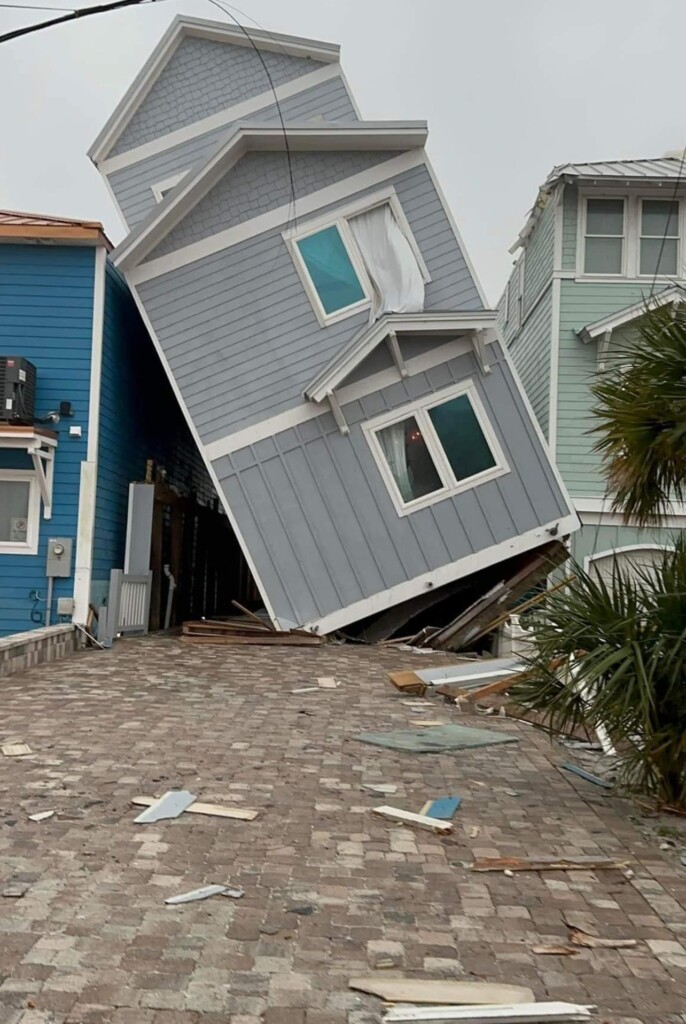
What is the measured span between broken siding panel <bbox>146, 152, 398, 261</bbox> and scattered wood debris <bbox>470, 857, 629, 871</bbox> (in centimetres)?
1035

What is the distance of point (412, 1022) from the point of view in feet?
8.70

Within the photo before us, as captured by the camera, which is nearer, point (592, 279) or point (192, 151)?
point (192, 151)

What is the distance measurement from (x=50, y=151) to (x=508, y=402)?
6.62 m

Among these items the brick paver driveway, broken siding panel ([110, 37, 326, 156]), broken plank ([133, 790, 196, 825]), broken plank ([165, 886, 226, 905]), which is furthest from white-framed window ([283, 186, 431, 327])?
broken plank ([165, 886, 226, 905])

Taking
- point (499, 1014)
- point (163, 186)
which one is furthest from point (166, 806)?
point (163, 186)

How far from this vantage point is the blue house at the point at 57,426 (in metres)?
11.9

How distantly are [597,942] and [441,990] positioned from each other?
2.40ft

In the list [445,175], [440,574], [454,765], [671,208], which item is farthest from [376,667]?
[671,208]

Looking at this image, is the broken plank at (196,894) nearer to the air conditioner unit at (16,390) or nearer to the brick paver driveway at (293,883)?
the brick paver driveway at (293,883)

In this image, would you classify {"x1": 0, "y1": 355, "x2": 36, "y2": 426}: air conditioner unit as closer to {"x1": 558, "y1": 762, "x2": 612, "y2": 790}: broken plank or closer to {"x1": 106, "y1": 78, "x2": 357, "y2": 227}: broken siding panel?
{"x1": 106, "y1": 78, "x2": 357, "y2": 227}: broken siding panel

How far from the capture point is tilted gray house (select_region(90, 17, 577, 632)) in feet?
39.6

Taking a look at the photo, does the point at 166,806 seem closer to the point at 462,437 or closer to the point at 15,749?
the point at 15,749

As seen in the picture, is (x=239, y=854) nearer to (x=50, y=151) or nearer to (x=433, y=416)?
(x=50, y=151)

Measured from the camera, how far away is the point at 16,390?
37.2 feet
